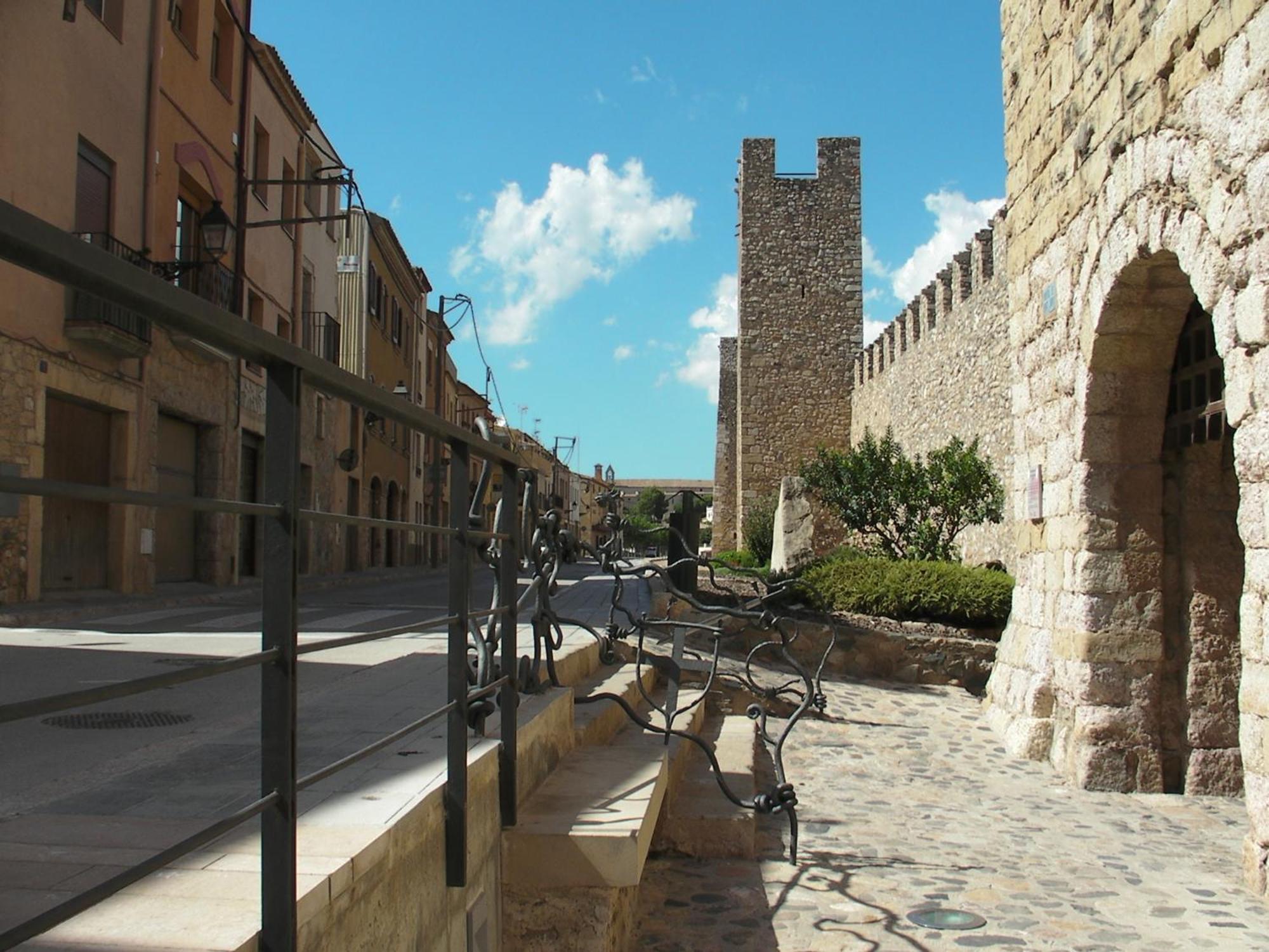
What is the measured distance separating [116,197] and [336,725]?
32.7 feet

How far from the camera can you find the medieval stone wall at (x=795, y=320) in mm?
29438

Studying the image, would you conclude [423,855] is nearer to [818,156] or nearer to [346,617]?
[346,617]

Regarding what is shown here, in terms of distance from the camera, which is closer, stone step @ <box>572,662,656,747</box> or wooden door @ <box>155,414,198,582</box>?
stone step @ <box>572,662,656,747</box>

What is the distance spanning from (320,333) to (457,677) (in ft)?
59.1

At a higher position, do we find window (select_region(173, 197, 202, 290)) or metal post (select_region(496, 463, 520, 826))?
window (select_region(173, 197, 202, 290))

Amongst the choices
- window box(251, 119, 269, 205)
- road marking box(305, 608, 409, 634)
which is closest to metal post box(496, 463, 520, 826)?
road marking box(305, 608, 409, 634)

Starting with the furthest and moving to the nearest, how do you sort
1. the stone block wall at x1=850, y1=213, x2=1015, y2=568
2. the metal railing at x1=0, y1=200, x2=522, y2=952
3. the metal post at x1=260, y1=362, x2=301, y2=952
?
the stone block wall at x1=850, y1=213, x2=1015, y2=568 → the metal post at x1=260, y1=362, x2=301, y2=952 → the metal railing at x1=0, y1=200, x2=522, y2=952

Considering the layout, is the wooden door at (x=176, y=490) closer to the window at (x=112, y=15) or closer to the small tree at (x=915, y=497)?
the window at (x=112, y=15)

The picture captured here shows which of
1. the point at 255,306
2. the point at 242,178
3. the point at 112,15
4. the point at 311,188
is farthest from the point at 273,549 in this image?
the point at 311,188

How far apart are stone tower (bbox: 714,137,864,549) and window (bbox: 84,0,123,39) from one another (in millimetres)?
19729

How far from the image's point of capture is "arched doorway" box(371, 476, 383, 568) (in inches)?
985

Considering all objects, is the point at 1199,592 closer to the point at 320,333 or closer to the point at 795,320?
the point at 320,333

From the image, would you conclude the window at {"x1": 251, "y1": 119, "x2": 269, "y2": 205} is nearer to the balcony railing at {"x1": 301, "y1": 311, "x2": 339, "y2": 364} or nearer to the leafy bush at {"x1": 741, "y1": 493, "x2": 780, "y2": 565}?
the balcony railing at {"x1": 301, "y1": 311, "x2": 339, "y2": 364}

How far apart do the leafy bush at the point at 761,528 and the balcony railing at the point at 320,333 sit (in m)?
10.6
